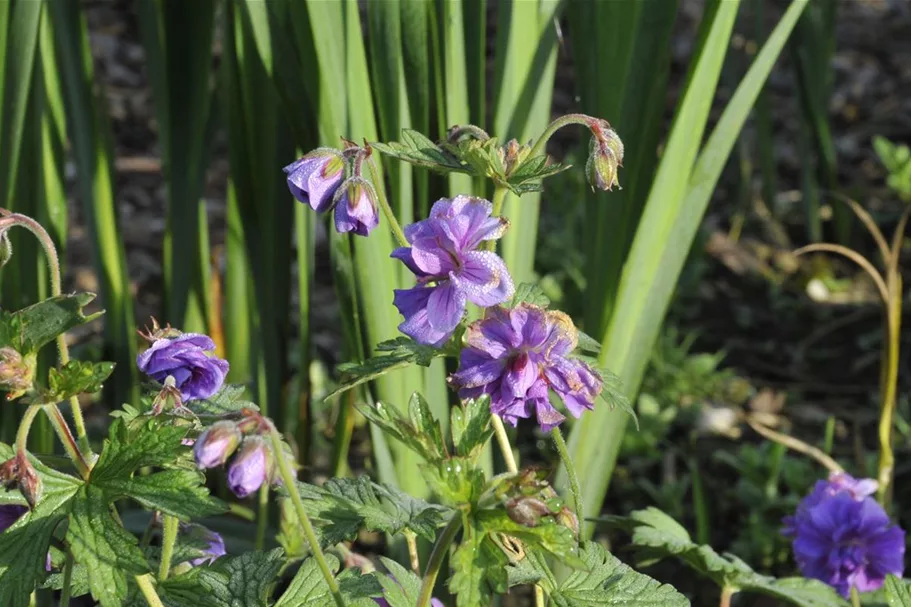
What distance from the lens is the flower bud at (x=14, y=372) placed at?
0.68 metres

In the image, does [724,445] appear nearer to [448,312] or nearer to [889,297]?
[889,297]

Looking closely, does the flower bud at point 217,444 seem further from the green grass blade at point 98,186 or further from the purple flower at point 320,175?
the green grass blade at point 98,186

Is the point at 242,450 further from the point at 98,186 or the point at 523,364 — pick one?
the point at 98,186

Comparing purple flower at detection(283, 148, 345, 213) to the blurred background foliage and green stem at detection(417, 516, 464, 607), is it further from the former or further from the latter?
the blurred background foliage

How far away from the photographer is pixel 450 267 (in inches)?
29.3

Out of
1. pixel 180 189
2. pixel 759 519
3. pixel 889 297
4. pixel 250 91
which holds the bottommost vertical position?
pixel 759 519

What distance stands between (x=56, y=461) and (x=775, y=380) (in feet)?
5.44

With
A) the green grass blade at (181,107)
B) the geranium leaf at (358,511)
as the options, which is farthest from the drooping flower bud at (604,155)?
the green grass blade at (181,107)

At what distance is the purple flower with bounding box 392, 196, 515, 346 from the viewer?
724mm

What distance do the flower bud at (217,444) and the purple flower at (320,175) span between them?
216mm

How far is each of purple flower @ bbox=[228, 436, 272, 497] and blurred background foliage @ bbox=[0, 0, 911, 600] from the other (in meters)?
0.50

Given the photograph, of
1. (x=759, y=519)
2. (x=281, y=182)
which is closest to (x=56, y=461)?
(x=281, y=182)

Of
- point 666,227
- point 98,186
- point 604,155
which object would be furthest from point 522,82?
point 98,186

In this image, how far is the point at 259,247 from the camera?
153cm
